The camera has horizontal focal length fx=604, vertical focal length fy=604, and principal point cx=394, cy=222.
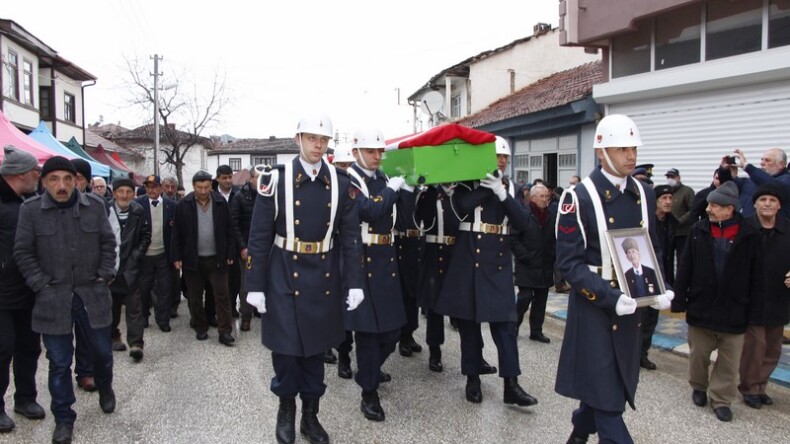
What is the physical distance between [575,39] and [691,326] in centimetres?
922

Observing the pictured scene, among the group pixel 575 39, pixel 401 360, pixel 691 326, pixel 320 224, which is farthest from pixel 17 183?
pixel 575 39

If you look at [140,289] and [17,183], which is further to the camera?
[140,289]

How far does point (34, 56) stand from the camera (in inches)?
961

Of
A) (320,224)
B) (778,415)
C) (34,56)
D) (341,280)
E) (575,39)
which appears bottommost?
(778,415)

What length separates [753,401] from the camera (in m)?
5.07

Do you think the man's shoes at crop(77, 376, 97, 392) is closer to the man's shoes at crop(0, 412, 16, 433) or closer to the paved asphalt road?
the paved asphalt road

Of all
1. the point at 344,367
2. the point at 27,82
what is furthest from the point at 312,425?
the point at 27,82

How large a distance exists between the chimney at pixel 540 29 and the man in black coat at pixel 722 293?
1915 cm

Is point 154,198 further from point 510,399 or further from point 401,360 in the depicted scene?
point 510,399

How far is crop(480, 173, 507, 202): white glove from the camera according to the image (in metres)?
4.73

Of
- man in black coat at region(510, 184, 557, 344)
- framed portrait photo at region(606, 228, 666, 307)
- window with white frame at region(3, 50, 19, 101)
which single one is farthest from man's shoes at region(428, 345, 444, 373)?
window with white frame at region(3, 50, 19, 101)

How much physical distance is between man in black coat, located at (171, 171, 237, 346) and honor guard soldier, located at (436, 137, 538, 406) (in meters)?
3.30

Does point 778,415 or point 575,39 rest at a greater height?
point 575,39

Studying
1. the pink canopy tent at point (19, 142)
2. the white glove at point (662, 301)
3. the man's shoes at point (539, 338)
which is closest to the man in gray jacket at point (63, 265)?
the white glove at point (662, 301)
